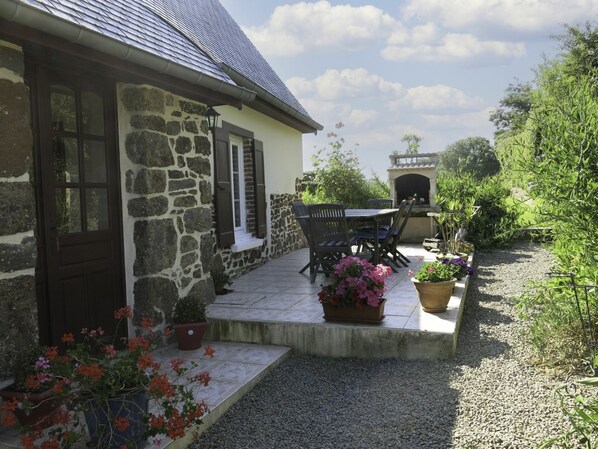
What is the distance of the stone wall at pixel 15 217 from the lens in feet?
8.87

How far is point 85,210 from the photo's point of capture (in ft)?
12.0

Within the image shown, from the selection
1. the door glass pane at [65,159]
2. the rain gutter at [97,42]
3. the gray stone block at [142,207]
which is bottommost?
the gray stone block at [142,207]

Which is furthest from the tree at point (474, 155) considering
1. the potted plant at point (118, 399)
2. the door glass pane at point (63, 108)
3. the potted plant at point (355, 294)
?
the potted plant at point (118, 399)

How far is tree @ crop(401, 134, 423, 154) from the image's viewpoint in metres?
21.9

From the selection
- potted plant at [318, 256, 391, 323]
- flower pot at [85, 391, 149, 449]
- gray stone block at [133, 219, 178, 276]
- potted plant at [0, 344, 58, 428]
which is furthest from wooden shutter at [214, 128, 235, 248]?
flower pot at [85, 391, 149, 449]

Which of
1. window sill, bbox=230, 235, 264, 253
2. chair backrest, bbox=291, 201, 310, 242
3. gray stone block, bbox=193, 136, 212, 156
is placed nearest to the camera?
gray stone block, bbox=193, 136, 212, 156

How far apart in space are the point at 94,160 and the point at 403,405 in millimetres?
2954

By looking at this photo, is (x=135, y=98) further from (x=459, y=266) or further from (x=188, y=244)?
(x=459, y=266)

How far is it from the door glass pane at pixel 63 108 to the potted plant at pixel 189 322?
1.72m

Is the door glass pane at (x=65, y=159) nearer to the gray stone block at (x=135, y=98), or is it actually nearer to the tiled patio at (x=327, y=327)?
the gray stone block at (x=135, y=98)

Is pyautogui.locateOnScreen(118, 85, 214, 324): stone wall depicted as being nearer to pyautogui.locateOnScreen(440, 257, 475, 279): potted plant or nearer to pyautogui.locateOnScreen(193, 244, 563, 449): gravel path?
pyautogui.locateOnScreen(193, 244, 563, 449): gravel path

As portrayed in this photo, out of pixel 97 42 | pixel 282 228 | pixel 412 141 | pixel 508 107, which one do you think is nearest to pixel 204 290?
pixel 97 42

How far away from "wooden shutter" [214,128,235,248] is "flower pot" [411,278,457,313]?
2.77m

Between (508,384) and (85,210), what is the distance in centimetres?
336
